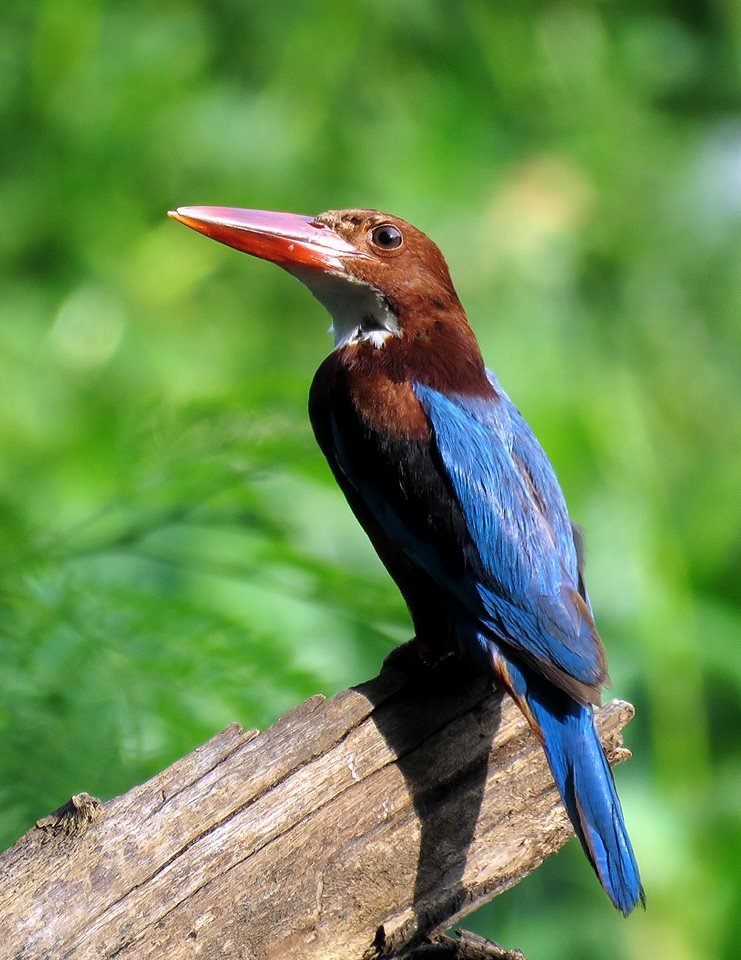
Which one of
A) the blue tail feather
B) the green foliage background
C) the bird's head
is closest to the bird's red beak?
the bird's head

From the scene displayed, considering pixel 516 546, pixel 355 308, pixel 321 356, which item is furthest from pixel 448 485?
pixel 321 356

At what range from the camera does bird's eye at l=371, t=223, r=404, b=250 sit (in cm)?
270

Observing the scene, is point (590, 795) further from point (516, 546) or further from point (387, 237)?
point (387, 237)

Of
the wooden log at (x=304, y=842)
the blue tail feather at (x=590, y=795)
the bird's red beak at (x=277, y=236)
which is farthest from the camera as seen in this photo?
the bird's red beak at (x=277, y=236)

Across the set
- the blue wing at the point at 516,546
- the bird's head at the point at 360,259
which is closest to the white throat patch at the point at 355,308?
the bird's head at the point at 360,259

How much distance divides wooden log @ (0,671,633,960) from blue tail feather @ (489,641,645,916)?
0.09 meters

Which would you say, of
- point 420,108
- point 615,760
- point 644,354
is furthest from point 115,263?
point 615,760

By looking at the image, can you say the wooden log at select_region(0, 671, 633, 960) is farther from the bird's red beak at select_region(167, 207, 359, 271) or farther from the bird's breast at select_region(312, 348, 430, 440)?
the bird's red beak at select_region(167, 207, 359, 271)

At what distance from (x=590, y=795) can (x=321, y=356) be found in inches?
118

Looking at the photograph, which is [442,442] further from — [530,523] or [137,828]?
[137,828]

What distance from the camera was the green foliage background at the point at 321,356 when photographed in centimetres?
273

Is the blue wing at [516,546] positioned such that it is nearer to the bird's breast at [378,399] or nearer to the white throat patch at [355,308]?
the bird's breast at [378,399]

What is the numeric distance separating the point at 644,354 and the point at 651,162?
0.88 metres

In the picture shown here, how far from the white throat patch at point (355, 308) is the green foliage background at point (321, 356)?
25 cm
